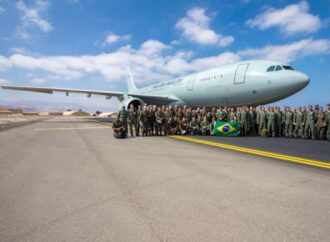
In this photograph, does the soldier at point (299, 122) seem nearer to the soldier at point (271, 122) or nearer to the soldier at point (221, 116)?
the soldier at point (271, 122)

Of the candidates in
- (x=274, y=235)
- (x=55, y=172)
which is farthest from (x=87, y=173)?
(x=274, y=235)

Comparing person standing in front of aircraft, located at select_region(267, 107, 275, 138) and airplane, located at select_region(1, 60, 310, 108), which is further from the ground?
airplane, located at select_region(1, 60, 310, 108)

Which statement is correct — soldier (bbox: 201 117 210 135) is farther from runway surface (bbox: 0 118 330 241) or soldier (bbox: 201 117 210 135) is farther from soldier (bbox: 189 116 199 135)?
runway surface (bbox: 0 118 330 241)

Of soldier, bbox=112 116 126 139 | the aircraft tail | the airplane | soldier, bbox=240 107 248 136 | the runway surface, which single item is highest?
the aircraft tail

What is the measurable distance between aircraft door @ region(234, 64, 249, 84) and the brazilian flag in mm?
3097

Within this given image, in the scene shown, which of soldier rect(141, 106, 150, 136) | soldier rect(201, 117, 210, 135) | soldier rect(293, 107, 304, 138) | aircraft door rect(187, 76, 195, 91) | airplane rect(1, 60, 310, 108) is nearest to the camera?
soldier rect(293, 107, 304, 138)

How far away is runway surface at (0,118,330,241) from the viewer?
2.32 metres

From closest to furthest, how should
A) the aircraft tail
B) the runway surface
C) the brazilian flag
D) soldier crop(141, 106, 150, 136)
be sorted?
the runway surface < soldier crop(141, 106, 150, 136) < the brazilian flag < the aircraft tail

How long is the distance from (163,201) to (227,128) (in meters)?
10.4

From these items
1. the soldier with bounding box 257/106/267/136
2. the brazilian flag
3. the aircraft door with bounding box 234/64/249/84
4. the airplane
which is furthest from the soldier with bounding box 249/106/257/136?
the aircraft door with bounding box 234/64/249/84

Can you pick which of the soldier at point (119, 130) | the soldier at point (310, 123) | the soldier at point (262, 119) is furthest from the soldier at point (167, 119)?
the soldier at point (310, 123)

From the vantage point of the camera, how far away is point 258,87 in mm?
13711

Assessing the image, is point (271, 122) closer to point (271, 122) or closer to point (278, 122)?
point (271, 122)

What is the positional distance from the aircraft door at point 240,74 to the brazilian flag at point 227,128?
3.10m
